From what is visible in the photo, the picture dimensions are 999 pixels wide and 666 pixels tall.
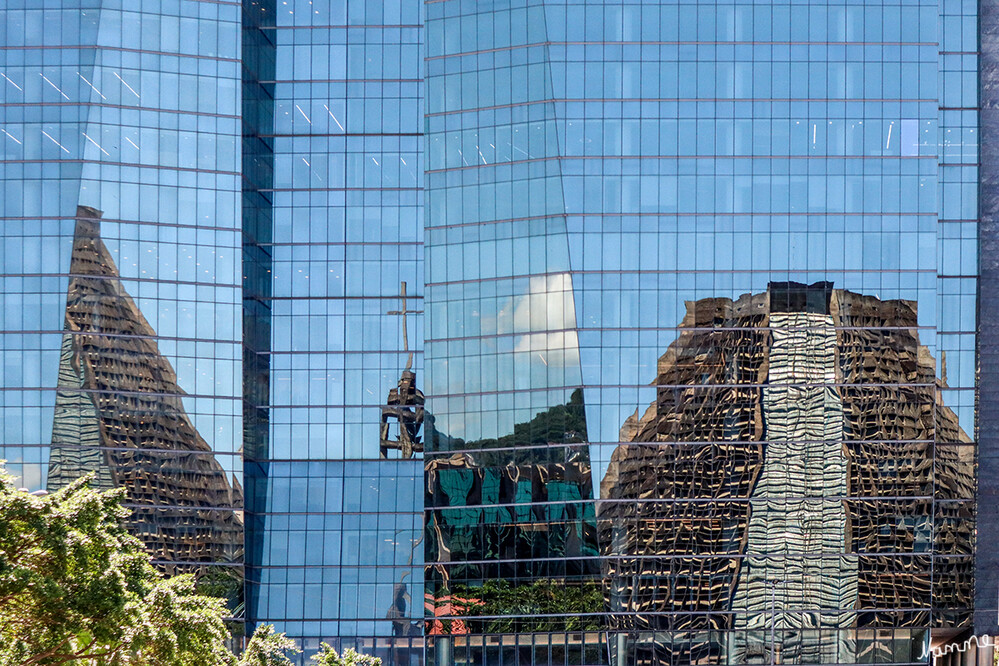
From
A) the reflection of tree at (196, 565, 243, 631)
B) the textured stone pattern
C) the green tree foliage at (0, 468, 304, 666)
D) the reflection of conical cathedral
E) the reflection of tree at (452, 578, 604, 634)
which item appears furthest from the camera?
the textured stone pattern

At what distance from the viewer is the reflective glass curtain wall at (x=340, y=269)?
3071 inches

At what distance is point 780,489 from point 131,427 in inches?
1579

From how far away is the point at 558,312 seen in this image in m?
73.8

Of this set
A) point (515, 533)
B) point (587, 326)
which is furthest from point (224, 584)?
point (587, 326)

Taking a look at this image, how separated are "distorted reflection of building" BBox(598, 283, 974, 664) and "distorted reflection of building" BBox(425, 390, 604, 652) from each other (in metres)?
1.96

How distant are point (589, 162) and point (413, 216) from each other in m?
12.7

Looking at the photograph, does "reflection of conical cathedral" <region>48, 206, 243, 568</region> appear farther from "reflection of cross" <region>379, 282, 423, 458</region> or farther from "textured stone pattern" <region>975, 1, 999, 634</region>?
"textured stone pattern" <region>975, 1, 999, 634</region>

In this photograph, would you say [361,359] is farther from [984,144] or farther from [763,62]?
[984,144]

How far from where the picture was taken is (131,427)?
72.6m

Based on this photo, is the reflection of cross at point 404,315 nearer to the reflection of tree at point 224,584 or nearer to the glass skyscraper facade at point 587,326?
the glass skyscraper facade at point 587,326

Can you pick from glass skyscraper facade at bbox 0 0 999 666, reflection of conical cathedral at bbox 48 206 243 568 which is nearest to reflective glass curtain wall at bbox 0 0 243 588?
reflection of conical cathedral at bbox 48 206 243 568

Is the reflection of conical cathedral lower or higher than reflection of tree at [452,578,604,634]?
higher

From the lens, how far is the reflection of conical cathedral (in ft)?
237

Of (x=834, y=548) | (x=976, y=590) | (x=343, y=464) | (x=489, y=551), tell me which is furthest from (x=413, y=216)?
(x=976, y=590)
